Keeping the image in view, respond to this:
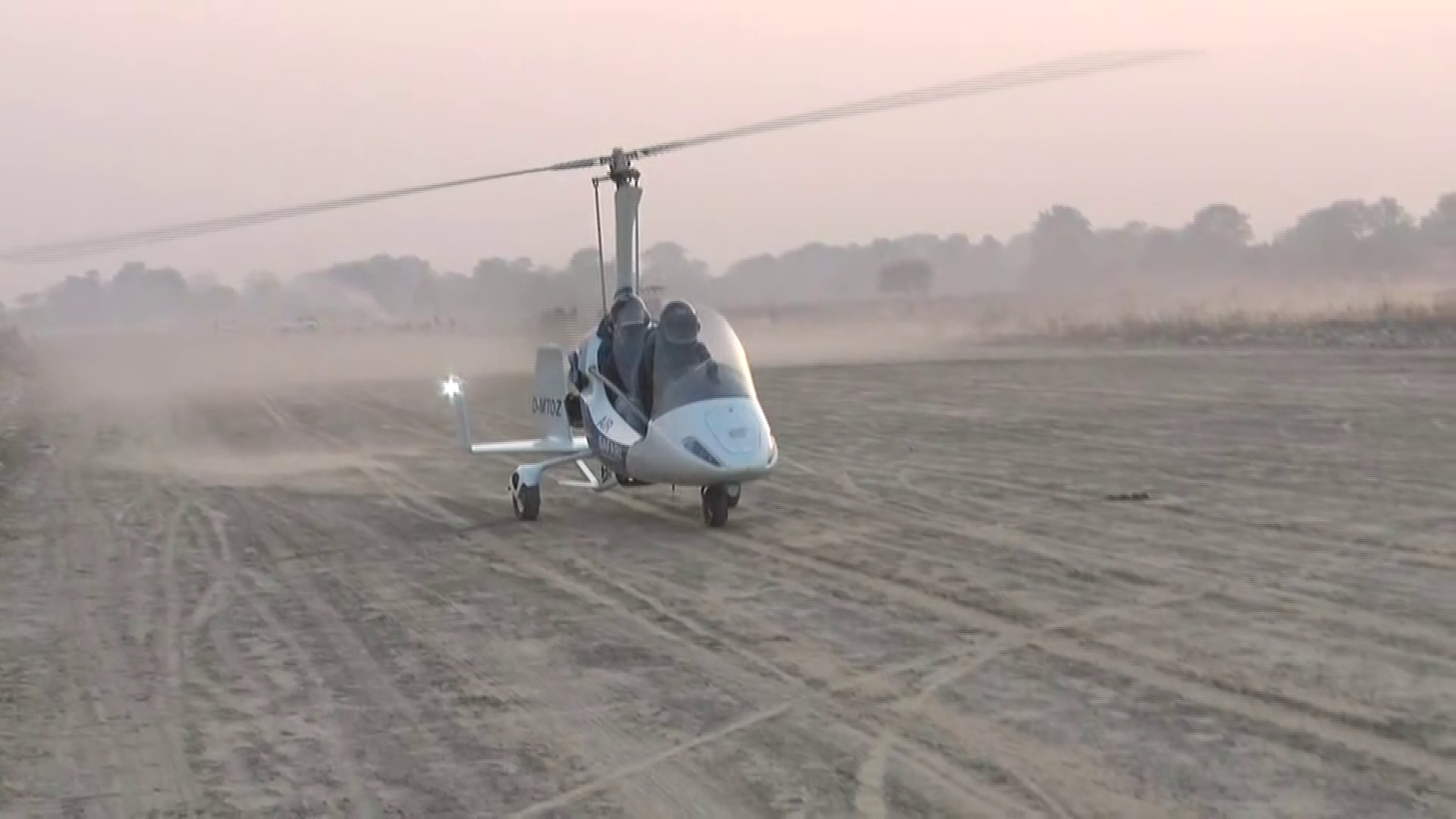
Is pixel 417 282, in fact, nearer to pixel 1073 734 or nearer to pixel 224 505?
pixel 224 505

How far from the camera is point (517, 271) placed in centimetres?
4259

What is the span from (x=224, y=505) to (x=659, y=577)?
6.40 m

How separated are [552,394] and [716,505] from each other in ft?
9.88

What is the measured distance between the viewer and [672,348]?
12.3m

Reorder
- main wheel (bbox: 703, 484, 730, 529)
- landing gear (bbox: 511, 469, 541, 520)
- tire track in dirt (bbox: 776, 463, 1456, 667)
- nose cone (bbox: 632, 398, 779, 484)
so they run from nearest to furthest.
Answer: tire track in dirt (bbox: 776, 463, 1456, 667) < nose cone (bbox: 632, 398, 779, 484) < main wheel (bbox: 703, 484, 730, 529) < landing gear (bbox: 511, 469, 541, 520)

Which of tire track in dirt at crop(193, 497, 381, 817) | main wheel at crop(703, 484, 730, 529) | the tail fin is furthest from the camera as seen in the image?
the tail fin

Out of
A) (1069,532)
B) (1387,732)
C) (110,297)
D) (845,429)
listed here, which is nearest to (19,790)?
(1387,732)

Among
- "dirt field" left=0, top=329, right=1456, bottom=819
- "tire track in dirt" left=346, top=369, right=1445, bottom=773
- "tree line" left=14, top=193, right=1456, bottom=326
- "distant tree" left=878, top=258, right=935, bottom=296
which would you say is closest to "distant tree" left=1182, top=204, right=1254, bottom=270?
"tree line" left=14, top=193, right=1456, bottom=326

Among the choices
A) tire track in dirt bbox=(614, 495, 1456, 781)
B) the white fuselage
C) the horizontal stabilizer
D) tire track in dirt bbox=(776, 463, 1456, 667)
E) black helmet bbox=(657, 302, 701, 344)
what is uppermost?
black helmet bbox=(657, 302, 701, 344)

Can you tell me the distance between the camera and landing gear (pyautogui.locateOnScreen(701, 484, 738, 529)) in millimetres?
12180

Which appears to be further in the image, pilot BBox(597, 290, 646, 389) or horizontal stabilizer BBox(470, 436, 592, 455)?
horizontal stabilizer BBox(470, 436, 592, 455)

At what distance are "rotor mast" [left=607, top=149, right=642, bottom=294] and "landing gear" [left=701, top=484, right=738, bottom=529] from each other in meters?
2.38

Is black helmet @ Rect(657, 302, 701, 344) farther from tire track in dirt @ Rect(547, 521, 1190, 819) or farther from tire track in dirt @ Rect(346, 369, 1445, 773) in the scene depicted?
tire track in dirt @ Rect(346, 369, 1445, 773)

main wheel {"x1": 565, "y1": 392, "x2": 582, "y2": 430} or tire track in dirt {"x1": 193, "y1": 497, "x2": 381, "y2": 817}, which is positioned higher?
main wheel {"x1": 565, "y1": 392, "x2": 582, "y2": 430}
